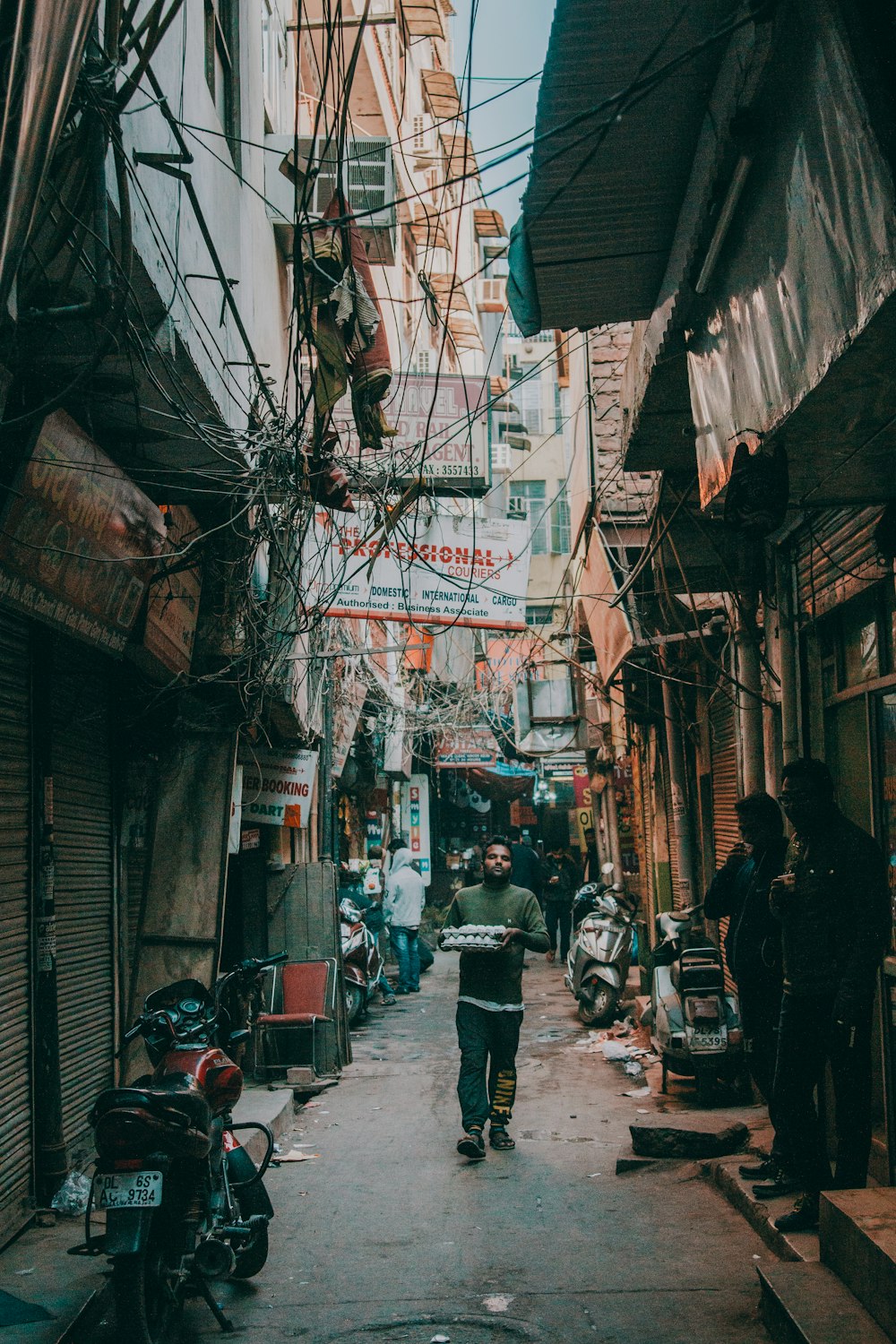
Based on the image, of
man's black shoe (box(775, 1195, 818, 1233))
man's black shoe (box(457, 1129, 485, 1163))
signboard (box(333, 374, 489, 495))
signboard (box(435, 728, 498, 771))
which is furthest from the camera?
signboard (box(435, 728, 498, 771))

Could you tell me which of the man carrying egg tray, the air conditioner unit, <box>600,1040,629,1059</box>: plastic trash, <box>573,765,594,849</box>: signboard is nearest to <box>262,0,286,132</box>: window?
the air conditioner unit

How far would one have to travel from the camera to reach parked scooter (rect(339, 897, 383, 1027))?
13281 millimetres

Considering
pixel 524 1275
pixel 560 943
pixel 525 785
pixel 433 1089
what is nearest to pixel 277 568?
pixel 433 1089

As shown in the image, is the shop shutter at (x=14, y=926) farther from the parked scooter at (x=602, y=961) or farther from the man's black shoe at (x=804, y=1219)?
the parked scooter at (x=602, y=961)

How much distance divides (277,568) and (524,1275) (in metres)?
5.53

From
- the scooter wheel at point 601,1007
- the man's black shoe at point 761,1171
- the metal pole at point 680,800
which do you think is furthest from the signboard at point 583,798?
the man's black shoe at point 761,1171

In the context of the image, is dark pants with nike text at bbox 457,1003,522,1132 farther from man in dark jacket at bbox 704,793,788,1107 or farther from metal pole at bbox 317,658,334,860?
metal pole at bbox 317,658,334,860

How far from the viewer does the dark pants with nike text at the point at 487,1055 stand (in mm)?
7660

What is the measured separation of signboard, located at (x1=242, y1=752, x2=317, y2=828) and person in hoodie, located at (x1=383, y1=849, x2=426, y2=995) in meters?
5.29

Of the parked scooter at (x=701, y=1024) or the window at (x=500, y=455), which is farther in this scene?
the window at (x=500, y=455)

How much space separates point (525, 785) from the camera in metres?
32.8

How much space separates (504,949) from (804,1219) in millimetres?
2881

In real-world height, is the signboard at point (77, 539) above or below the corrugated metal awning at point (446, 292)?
below

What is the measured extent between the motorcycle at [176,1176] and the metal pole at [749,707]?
4348 mm
